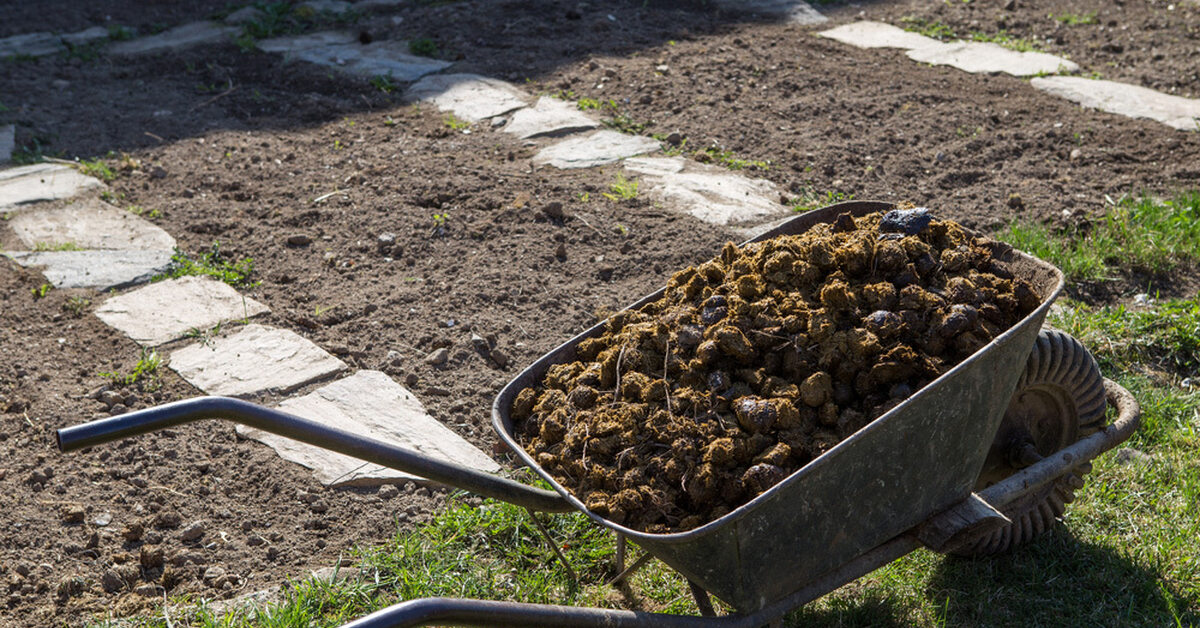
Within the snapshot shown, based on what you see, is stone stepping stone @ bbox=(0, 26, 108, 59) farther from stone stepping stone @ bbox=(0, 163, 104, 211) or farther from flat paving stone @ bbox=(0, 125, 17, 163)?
stone stepping stone @ bbox=(0, 163, 104, 211)

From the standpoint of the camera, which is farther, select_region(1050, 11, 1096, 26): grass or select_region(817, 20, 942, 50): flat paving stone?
select_region(1050, 11, 1096, 26): grass

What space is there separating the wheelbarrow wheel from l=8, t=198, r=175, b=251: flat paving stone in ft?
10.9

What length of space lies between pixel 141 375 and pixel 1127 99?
4.88 metres

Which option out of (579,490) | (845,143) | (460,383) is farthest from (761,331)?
(845,143)

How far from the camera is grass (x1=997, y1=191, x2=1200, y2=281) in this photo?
3.80m

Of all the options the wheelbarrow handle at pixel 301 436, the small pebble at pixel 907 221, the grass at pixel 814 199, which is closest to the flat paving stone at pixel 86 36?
the grass at pixel 814 199

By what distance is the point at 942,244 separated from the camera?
2.27 meters

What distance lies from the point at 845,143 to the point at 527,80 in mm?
1947

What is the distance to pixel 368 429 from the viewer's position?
3.02 m

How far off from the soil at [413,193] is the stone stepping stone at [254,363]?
8cm

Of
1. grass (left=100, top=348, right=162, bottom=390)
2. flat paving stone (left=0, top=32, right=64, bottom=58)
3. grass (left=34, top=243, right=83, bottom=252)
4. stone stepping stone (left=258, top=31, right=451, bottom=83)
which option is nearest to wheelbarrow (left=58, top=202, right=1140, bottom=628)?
grass (left=100, top=348, right=162, bottom=390)

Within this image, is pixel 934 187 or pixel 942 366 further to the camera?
pixel 934 187

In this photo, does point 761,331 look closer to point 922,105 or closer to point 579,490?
point 579,490

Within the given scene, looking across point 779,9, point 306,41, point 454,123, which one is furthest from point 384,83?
point 779,9
